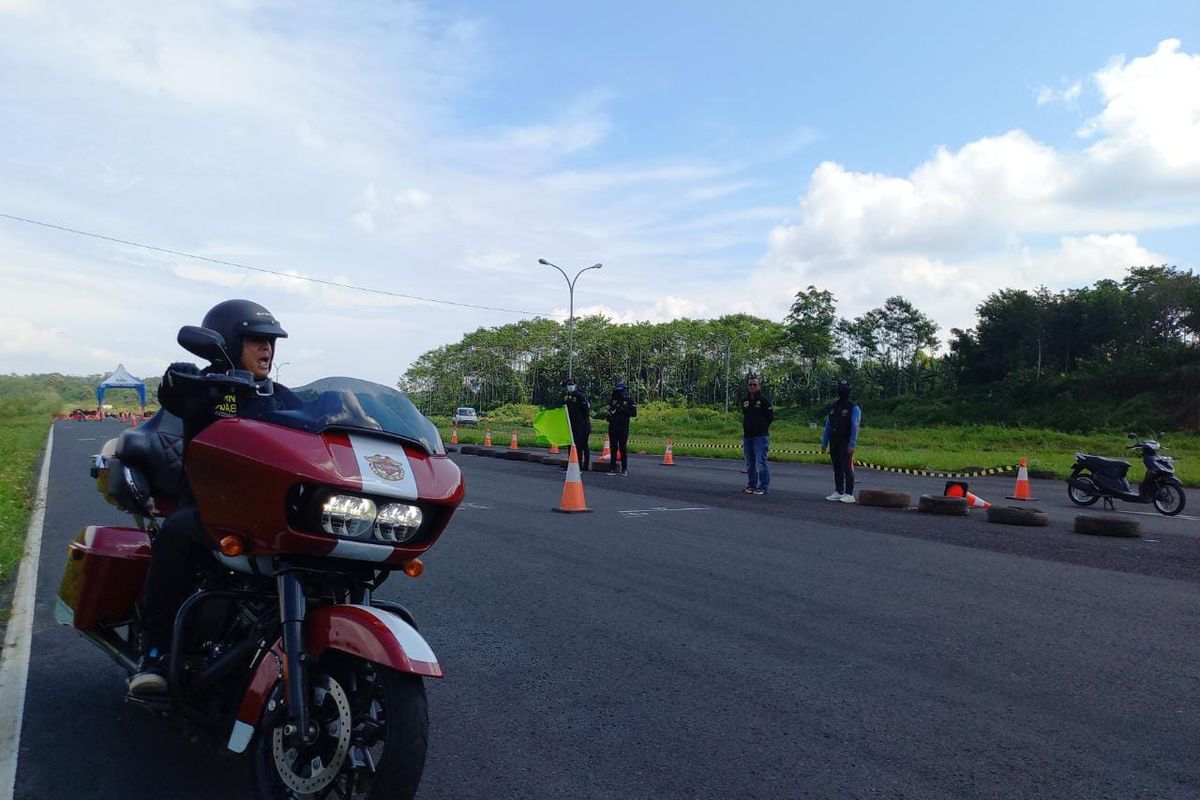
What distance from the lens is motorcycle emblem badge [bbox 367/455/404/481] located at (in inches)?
118

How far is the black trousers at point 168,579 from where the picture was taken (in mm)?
3477

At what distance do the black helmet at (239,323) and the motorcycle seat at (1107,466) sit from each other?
14.6 metres

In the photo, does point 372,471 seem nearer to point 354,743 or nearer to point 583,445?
point 354,743

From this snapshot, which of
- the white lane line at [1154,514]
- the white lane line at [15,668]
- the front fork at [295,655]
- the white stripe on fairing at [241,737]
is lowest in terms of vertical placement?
the white lane line at [1154,514]

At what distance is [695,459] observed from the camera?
27.2m

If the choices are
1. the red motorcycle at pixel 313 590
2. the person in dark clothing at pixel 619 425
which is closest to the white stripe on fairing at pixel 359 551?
the red motorcycle at pixel 313 590

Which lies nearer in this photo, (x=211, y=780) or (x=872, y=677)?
(x=211, y=780)

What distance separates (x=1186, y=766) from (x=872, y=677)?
1.48 metres

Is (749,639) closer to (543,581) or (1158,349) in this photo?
(543,581)

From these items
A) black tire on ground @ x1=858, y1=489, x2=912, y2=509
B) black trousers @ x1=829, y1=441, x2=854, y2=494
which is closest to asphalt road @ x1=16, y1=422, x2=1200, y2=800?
black tire on ground @ x1=858, y1=489, x2=912, y2=509

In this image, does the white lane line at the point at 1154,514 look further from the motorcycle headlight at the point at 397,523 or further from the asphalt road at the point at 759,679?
the motorcycle headlight at the point at 397,523

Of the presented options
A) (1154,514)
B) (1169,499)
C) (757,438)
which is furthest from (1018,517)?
(757,438)

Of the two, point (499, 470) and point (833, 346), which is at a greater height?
point (833, 346)

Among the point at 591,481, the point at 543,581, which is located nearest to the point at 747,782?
the point at 543,581
